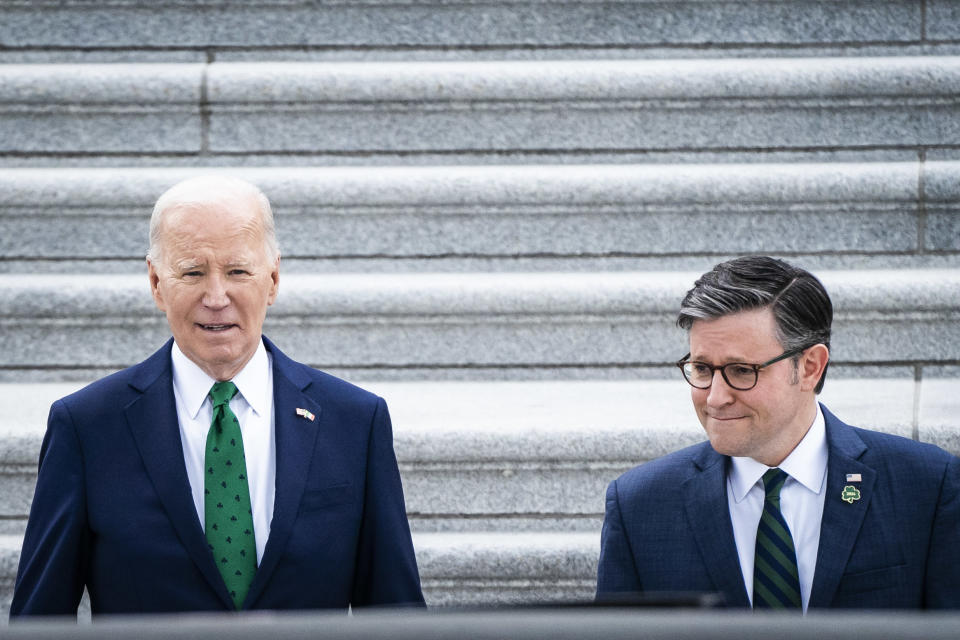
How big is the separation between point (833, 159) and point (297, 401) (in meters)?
2.42

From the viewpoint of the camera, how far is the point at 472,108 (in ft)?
12.8

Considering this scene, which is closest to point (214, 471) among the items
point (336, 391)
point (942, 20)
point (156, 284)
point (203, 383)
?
point (203, 383)

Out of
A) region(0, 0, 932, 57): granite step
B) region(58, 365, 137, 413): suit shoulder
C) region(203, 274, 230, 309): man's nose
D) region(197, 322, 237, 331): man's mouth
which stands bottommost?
region(58, 365, 137, 413): suit shoulder

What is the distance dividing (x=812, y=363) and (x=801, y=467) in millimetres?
207

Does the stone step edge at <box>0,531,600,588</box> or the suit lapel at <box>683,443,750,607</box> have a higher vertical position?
the suit lapel at <box>683,443,750,607</box>

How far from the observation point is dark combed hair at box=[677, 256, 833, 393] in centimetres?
214

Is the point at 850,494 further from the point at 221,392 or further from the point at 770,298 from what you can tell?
the point at 221,392

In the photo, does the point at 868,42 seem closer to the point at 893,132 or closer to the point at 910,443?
the point at 893,132

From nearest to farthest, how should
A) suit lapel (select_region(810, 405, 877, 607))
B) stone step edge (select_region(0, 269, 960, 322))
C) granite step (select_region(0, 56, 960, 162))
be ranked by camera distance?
suit lapel (select_region(810, 405, 877, 607))
stone step edge (select_region(0, 269, 960, 322))
granite step (select_region(0, 56, 960, 162))

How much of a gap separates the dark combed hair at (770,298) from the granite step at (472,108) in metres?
1.77

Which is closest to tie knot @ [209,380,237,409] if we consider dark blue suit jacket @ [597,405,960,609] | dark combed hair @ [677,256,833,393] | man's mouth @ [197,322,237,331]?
man's mouth @ [197,322,237,331]

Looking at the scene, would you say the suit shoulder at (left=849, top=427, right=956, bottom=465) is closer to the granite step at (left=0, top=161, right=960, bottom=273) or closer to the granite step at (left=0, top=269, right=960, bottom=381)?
the granite step at (left=0, top=269, right=960, bottom=381)

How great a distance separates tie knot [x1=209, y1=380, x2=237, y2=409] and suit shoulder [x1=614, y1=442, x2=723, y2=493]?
0.80 m

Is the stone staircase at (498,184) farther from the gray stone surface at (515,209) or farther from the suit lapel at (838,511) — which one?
the suit lapel at (838,511)
